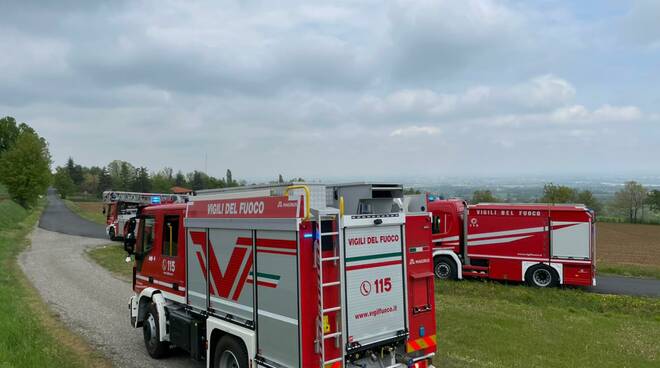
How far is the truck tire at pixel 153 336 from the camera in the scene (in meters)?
8.63

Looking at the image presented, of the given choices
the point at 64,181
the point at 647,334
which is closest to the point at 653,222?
the point at 647,334

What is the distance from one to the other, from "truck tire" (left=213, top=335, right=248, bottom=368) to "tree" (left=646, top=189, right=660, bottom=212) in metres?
88.2

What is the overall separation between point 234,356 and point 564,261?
13722mm

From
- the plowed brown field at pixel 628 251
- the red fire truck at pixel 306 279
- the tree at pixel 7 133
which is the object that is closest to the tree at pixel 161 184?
the tree at pixel 7 133

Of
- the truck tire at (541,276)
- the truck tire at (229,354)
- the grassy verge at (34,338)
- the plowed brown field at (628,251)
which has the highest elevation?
the truck tire at (229,354)

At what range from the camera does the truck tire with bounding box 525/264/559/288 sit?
16.7 m

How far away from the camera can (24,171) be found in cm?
6431

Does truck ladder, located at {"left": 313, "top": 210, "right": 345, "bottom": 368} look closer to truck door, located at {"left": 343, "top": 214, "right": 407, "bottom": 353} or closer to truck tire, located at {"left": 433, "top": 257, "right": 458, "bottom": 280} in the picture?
truck door, located at {"left": 343, "top": 214, "right": 407, "bottom": 353}

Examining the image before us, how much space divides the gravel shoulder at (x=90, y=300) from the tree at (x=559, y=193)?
62.2 metres

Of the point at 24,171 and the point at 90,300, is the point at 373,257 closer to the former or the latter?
the point at 90,300

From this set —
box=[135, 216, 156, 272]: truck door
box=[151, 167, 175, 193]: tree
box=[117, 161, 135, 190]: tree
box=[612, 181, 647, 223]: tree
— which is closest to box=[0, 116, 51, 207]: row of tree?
box=[151, 167, 175, 193]: tree

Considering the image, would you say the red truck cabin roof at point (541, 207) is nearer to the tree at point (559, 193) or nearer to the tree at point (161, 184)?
the tree at point (559, 193)

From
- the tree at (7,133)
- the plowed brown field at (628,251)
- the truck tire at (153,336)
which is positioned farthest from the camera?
the tree at (7,133)

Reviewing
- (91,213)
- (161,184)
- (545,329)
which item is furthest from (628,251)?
(161,184)
